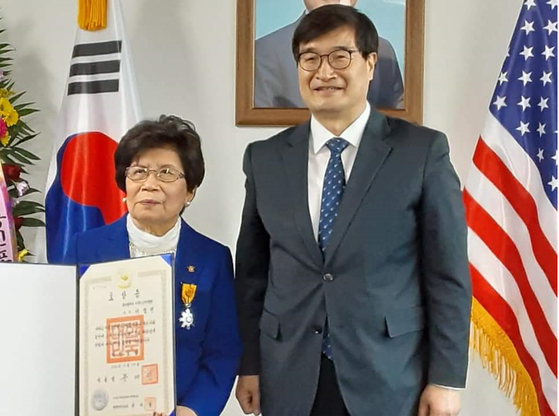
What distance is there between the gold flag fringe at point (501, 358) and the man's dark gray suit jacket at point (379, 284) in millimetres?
650

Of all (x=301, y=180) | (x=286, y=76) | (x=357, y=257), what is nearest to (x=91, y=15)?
(x=286, y=76)

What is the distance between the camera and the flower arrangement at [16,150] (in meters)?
2.15

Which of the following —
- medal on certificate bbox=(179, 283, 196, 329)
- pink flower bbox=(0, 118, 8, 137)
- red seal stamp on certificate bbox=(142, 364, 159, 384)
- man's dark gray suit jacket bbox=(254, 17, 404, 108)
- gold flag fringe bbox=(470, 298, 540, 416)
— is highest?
man's dark gray suit jacket bbox=(254, 17, 404, 108)

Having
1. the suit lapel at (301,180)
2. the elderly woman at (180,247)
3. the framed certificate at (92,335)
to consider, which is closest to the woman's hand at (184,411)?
the elderly woman at (180,247)

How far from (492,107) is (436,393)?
1.05m

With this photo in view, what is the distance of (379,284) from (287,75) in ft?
3.58

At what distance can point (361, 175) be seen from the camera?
1510mm

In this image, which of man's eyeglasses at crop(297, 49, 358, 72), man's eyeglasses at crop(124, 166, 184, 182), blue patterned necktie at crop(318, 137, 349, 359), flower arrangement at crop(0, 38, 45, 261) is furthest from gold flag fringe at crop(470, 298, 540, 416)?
flower arrangement at crop(0, 38, 45, 261)

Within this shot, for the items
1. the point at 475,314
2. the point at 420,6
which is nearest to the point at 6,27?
the point at 420,6

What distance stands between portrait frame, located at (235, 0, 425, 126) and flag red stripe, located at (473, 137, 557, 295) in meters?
0.27

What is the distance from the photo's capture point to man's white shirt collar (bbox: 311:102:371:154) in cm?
157

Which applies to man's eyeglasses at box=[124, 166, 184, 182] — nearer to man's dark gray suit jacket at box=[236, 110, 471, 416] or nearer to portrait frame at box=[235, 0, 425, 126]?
man's dark gray suit jacket at box=[236, 110, 471, 416]

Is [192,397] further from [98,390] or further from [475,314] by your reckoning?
[475,314]

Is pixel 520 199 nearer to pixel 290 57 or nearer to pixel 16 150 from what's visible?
pixel 290 57
